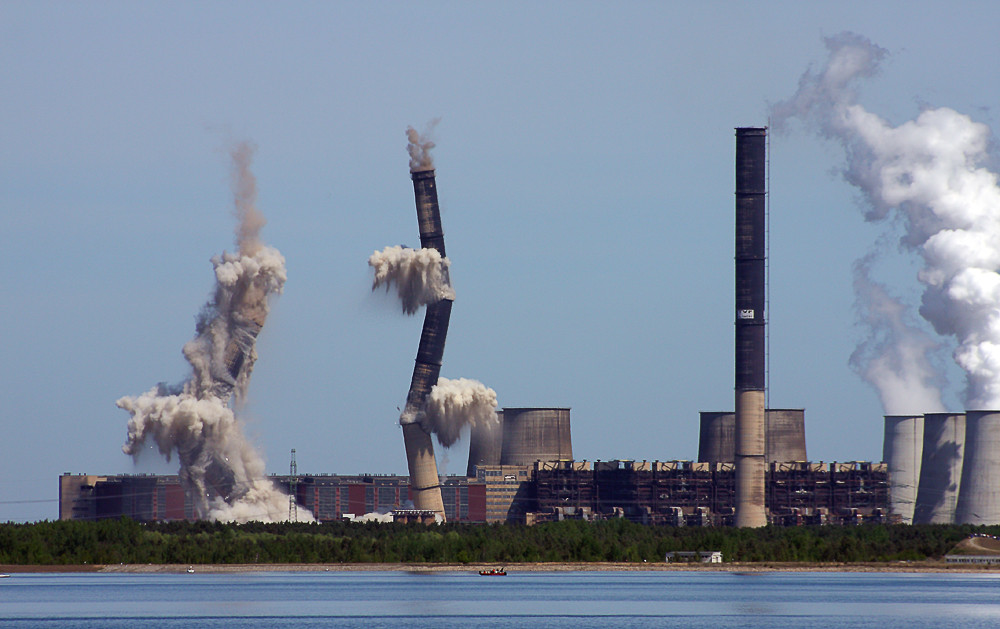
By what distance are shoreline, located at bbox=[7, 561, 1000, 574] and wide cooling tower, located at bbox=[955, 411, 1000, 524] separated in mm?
7828

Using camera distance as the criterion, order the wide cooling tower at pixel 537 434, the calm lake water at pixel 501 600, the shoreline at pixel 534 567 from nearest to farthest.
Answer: the calm lake water at pixel 501 600
the shoreline at pixel 534 567
the wide cooling tower at pixel 537 434

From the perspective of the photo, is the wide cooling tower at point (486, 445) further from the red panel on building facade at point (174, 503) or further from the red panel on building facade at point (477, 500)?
the red panel on building facade at point (174, 503)

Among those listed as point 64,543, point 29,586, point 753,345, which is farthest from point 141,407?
point 753,345

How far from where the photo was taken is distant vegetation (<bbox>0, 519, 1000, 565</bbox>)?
129 metres

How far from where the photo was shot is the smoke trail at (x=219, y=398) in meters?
151

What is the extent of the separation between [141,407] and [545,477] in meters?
41.4

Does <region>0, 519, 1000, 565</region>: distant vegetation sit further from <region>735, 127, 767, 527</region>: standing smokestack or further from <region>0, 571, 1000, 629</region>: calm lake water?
<region>735, 127, 767, 527</region>: standing smokestack

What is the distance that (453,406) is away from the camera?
16562 centimetres

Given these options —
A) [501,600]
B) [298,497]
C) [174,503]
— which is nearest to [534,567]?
[501,600]

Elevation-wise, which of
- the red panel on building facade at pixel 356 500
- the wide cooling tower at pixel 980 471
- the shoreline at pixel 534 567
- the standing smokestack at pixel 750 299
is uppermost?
the standing smokestack at pixel 750 299

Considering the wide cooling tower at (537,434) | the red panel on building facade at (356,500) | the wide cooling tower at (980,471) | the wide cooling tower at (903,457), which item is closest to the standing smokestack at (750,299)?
the wide cooling tower at (903,457)

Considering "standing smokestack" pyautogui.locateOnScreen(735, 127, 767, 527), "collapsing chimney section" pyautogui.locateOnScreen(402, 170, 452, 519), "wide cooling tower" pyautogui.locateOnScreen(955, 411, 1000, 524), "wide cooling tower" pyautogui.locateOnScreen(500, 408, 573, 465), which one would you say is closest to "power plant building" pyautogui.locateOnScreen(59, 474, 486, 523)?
"wide cooling tower" pyautogui.locateOnScreen(500, 408, 573, 465)

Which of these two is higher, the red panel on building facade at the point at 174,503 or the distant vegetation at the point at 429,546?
the red panel on building facade at the point at 174,503

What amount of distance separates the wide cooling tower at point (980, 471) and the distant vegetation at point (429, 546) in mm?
1229
